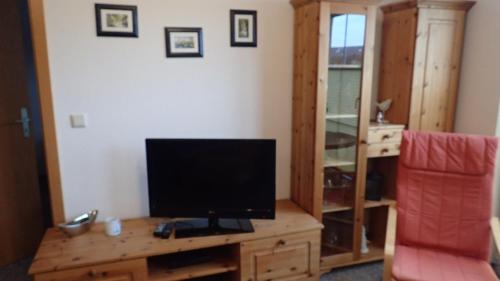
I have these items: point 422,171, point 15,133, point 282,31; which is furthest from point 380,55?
point 15,133

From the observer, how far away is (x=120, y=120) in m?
2.27

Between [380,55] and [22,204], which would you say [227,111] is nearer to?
[380,55]

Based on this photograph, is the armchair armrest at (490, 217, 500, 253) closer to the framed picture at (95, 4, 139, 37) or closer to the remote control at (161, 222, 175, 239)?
the remote control at (161, 222, 175, 239)

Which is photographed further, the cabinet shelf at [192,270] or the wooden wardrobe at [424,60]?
the wooden wardrobe at [424,60]

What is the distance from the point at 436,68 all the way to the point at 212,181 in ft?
6.21

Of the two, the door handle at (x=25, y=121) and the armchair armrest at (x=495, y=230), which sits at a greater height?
the door handle at (x=25, y=121)

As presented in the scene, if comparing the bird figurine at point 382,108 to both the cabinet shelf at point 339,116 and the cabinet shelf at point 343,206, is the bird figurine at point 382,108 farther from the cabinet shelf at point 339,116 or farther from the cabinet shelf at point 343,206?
the cabinet shelf at point 343,206

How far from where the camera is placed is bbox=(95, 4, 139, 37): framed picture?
2.12 m

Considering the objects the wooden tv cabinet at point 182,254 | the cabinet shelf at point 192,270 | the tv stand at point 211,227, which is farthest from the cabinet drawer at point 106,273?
the tv stand at point 211,227

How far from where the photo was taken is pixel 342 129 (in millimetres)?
2498

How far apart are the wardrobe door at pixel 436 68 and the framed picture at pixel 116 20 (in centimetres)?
201

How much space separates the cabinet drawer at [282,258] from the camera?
215 cm

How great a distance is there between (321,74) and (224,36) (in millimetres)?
723

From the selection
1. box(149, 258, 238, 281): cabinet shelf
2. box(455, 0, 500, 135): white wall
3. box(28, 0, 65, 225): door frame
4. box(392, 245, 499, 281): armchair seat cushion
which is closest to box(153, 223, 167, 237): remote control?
box(149, 258, 238, 281): cabinet shelf
